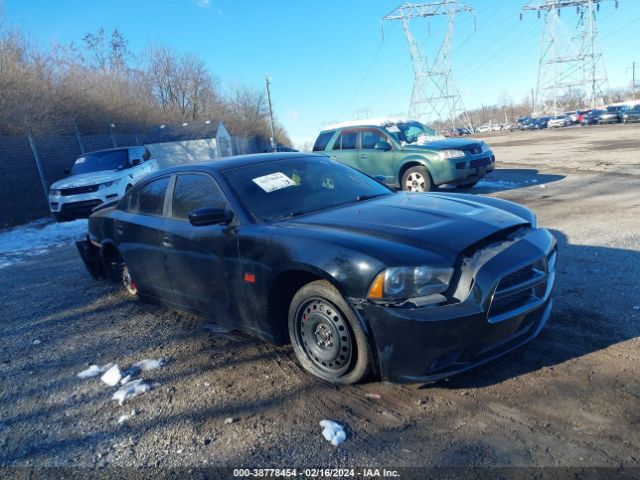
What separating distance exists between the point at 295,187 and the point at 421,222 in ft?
4.04

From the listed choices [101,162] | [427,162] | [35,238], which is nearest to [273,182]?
[427,162]

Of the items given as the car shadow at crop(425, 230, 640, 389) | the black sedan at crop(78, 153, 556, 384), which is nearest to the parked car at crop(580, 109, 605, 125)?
the car shadow at crop(425, 230, 640, 389)

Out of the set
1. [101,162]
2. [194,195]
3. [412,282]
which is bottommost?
[412,282]

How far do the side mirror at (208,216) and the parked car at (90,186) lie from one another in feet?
29.6

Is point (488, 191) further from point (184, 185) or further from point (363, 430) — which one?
point (363, 430)

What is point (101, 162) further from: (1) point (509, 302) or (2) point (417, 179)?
(1) point (509, 302)

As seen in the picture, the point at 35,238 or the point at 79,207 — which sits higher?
the point at 79,207

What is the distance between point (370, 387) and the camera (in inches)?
123

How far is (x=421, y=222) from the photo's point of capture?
3227mm

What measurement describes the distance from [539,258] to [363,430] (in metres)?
1.57

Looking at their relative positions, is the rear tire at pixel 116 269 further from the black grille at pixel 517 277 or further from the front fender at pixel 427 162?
the front fender at pixel 427 162

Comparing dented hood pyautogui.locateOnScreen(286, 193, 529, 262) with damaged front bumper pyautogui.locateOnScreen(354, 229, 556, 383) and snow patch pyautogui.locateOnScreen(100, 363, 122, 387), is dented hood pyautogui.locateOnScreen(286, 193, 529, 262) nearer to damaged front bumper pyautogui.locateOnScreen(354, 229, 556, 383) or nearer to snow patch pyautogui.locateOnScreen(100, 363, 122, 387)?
damaged front bumper pyautogui.locateOnScreen(354, 229, 556, 383)

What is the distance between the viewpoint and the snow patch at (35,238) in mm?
8906

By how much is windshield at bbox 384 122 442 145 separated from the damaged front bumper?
26.2ft
